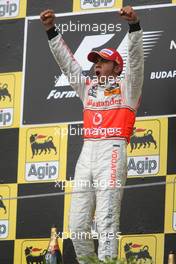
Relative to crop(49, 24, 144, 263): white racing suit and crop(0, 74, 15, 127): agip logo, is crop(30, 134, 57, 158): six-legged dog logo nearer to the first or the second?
crop(0, 74, 15, 127): agip logo

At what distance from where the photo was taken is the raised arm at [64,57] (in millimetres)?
8555

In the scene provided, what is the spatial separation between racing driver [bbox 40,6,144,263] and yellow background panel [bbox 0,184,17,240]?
1042mm

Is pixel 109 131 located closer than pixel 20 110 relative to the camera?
Yes

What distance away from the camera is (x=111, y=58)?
850 centimetres

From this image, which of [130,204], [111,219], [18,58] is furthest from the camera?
[18,58]

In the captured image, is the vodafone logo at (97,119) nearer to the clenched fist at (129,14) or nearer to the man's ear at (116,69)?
the man's ear at (116,69)

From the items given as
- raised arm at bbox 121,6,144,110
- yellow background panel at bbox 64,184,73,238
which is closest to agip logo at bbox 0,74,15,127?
yellow background panel at bbox 64,184,73,238

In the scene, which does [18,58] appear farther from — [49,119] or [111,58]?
[111,58]

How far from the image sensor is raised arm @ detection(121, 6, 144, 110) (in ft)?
26.4

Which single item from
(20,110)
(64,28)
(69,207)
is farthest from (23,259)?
(64,28)

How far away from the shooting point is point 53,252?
8602 mm

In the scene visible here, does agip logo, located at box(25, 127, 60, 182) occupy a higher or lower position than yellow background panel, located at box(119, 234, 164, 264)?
higher

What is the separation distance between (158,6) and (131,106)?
3.57 ft

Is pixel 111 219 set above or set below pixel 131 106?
below
